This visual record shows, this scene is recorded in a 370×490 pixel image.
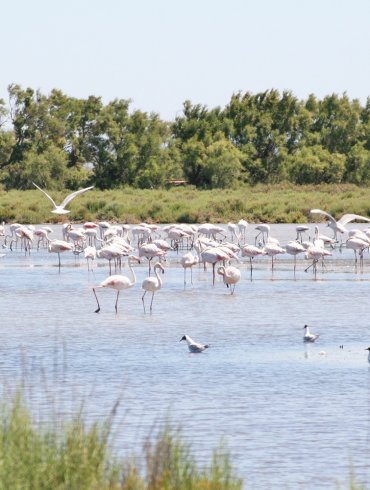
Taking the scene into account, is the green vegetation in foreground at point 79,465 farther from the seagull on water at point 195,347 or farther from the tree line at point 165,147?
the tree line at point 165,147

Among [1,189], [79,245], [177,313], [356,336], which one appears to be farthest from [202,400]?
[1,189]

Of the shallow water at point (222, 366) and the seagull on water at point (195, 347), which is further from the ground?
the seagull on water at point (195, 347)

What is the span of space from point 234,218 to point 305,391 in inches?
1702

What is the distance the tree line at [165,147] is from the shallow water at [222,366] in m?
53.0

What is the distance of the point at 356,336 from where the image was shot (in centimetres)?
1592

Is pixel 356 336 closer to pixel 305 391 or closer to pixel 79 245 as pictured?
pixel 305 391

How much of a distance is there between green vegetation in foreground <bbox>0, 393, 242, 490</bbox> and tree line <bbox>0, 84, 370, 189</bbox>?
68.0m

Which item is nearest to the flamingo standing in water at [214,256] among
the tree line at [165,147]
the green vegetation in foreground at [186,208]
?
the green vegetation in foreground at [186,208]

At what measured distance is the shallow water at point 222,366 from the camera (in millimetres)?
9453

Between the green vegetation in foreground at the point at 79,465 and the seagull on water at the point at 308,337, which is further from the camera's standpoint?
the seagull on water at the point at 308,337

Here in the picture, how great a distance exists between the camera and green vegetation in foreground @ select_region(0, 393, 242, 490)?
630 cm

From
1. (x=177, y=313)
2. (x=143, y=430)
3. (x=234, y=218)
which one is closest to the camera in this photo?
(x=143, y=430)

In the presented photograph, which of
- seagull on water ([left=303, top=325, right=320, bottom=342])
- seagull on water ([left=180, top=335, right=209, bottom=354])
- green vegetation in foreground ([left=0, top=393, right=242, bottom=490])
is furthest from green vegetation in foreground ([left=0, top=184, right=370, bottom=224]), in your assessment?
green vegetation in foreground ([left=0, top=393, right=242, bottom=490])

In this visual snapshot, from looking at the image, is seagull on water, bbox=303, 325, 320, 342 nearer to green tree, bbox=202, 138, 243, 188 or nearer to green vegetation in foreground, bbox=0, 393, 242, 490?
green vegetation in foreground, bbox=0, 393, 242, 490
